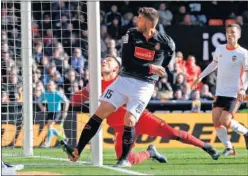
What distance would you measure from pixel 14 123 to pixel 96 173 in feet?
25.7

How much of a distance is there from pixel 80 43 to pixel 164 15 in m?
8.12

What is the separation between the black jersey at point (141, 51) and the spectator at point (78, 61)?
33.6ft

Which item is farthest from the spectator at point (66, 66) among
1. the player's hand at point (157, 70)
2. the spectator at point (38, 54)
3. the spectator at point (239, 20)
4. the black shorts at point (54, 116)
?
the player's hand at point (157, 70)

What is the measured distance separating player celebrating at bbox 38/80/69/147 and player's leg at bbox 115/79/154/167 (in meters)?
8.14

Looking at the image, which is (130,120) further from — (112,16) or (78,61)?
(112,16)

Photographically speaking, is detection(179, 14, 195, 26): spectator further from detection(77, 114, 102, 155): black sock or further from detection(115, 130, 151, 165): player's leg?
detection(77, 114, 102, 155): black sock

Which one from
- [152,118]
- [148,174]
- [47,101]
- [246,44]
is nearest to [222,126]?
[152,118]

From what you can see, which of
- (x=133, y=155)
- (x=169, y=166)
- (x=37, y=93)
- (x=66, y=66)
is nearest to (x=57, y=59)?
(x=66, y=66)

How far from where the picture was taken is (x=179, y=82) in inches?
980

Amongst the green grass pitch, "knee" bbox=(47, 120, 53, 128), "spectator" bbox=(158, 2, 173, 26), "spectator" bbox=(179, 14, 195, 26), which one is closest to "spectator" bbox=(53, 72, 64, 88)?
"knee" bbox=(47, 120, 53, 128)

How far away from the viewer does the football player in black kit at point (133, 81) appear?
40.2ft

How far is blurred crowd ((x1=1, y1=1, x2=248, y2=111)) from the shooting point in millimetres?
19609

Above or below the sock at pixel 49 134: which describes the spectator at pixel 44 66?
above

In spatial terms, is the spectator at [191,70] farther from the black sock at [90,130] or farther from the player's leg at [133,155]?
the black sock at [90,130]
